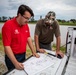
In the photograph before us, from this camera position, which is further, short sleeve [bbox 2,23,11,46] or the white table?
short sleeve [bbox 2,23,11,46]

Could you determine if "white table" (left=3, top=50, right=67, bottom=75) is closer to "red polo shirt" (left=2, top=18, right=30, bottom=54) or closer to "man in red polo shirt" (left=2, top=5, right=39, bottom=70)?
"man in red polo shirt" (left=2, top=5, right=39, bottom=70)

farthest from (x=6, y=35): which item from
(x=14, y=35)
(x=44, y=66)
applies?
(x=44, y=66)

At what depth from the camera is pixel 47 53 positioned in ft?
6.03

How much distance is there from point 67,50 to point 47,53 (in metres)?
0.25

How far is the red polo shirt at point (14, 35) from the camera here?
4.83 ft

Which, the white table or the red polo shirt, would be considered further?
the red polo shirt

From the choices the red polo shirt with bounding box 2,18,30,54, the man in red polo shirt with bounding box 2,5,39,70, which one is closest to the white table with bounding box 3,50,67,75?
the man in red polo shirt with bounding box 2,5,39,70

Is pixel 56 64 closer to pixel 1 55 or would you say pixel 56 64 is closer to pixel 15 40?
pixel 15 40

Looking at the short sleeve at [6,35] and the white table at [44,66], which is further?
the short sleeve at [6,35]

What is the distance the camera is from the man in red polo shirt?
1.43 meters

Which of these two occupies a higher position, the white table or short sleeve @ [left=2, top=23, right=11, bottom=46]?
short sleeve @ [left=2, top=23, right=11, bottom=46]

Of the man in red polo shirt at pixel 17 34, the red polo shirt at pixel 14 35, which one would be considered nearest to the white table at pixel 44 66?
the man in red polo shirt at pixel 17 34

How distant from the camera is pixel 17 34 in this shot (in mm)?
1577

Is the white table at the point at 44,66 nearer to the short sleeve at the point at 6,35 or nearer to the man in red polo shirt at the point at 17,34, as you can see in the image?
the man in red polo shirt at the point at 17,34
